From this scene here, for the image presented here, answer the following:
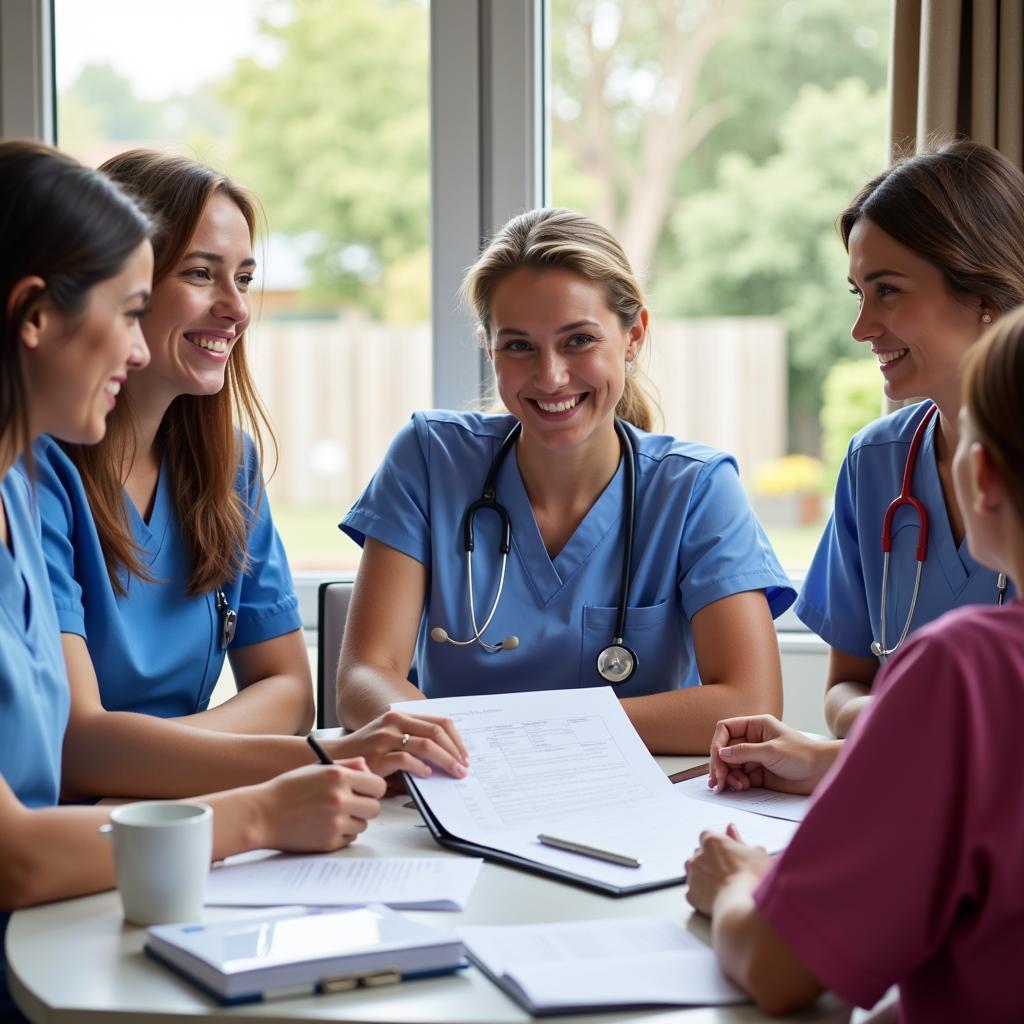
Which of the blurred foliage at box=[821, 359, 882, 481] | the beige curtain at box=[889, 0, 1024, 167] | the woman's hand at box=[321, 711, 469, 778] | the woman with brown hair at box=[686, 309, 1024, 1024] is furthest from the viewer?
the blurred foliage at box=[821, 359, 882, 481]

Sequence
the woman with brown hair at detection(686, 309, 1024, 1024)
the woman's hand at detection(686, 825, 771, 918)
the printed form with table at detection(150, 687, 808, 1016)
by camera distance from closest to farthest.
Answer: the woman with brown hair at detection(686, 309, 1024, 1024), the printed form with table at detection(150, 687, 808, 1016), the woman's hand at detection(686, 825, 771, 918)

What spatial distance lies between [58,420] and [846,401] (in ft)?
8.16

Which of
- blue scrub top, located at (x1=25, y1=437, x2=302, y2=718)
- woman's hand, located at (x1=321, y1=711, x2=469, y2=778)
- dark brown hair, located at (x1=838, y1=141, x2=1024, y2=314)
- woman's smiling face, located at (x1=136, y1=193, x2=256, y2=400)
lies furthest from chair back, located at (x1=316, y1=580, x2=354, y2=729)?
dark brown hair, located at (x1=838, y1=141, x2=1024, y2=314)

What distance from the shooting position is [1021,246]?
5.98 ft

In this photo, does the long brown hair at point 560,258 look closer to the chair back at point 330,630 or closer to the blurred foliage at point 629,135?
the chair back at point 330,630

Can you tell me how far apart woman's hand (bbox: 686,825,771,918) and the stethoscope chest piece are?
0.72 meters

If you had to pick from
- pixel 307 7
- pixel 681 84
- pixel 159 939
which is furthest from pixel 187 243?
pixel 681 84

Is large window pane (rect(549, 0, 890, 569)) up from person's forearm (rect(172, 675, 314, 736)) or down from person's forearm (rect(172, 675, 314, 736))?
up

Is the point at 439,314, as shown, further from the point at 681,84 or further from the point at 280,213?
the point at 681,84

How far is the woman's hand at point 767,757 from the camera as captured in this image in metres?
1.45

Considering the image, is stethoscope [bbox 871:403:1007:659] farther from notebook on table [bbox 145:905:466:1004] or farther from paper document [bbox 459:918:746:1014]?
notebook on table [bbox 145:905:466:1004]

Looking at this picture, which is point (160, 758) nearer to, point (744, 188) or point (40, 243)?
point (40, 243)

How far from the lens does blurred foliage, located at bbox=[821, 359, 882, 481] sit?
3266 mm

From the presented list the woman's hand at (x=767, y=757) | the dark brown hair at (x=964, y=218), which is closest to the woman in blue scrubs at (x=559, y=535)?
the woman's hand at (x=767, y=757)
